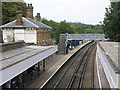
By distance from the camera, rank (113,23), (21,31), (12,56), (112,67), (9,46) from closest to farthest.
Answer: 1. (112,67)
2. (12,56)
3. (9,46)
4. (21,31)
5. (113,23)

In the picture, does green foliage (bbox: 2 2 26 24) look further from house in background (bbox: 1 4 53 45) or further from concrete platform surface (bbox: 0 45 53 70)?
concrete platform surface (bbox: 0 45 53 70)

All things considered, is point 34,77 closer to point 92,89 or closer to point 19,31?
point 92,89

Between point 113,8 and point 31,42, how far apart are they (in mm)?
14577

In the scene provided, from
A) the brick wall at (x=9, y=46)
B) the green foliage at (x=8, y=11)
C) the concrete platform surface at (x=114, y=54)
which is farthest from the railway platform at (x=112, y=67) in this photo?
the green foliage at (x=8, y=11)

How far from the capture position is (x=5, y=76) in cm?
1046

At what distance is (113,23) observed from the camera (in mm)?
34312

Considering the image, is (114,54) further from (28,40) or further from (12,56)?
(28,40)

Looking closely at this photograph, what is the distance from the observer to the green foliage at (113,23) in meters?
33.8

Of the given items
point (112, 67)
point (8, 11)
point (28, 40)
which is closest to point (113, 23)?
point (28, 40)

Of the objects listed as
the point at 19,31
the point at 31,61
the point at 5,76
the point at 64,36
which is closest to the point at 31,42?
the point at 19,31

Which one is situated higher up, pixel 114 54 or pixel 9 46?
pixel 9 46

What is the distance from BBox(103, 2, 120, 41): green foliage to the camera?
111ft

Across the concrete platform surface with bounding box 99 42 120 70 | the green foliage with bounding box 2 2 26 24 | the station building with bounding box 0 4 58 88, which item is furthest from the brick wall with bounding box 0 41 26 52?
the green foliage with bounding box 2 2 26 24

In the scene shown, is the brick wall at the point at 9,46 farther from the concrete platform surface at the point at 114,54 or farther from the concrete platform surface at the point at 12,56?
the concrete platform surface at the point at 114,54
